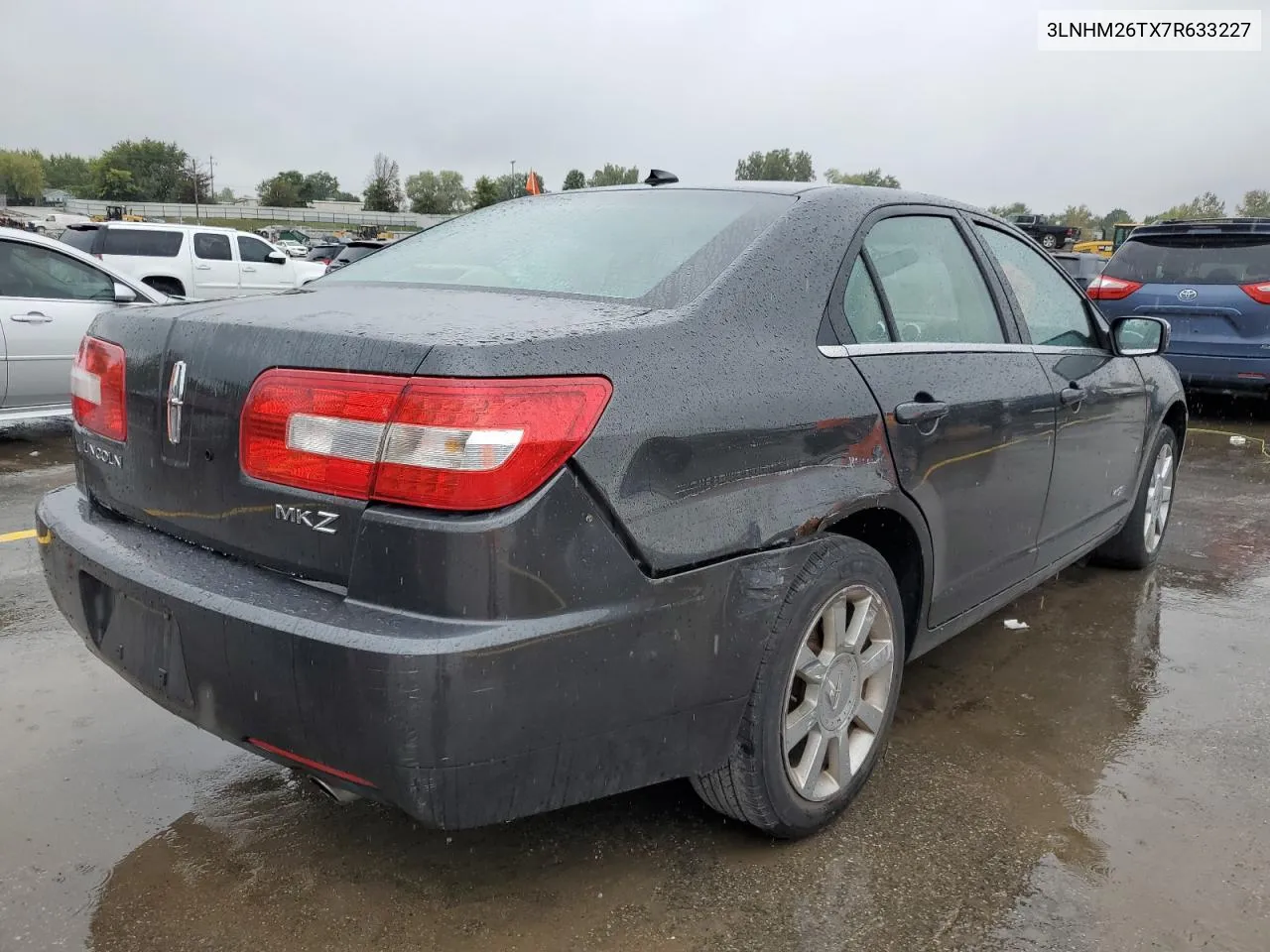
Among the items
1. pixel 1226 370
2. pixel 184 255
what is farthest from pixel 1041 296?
pixel 184 255

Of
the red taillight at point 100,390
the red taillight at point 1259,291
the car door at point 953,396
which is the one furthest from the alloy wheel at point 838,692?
the red taillight at point 1259,291

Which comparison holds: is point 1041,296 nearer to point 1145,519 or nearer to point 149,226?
point 1145,519

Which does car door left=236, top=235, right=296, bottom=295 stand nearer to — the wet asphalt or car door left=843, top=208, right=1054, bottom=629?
the wet asphalt

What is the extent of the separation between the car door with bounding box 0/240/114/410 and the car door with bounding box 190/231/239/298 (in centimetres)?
803

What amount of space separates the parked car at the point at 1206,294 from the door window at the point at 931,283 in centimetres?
608

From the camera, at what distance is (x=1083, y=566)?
189 inches

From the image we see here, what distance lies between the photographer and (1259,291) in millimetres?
8094

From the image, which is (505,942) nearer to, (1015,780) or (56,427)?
(1015,780)

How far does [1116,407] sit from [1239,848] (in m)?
1.82

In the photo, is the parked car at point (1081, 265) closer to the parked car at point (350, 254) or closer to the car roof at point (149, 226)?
the parked car at point (350, 254)

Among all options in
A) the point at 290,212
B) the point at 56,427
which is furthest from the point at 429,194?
the point at 56,427

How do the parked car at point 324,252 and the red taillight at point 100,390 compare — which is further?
the parked car at point 324,252

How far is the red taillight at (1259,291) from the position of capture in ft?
26.5

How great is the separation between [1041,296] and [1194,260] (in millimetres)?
6073
